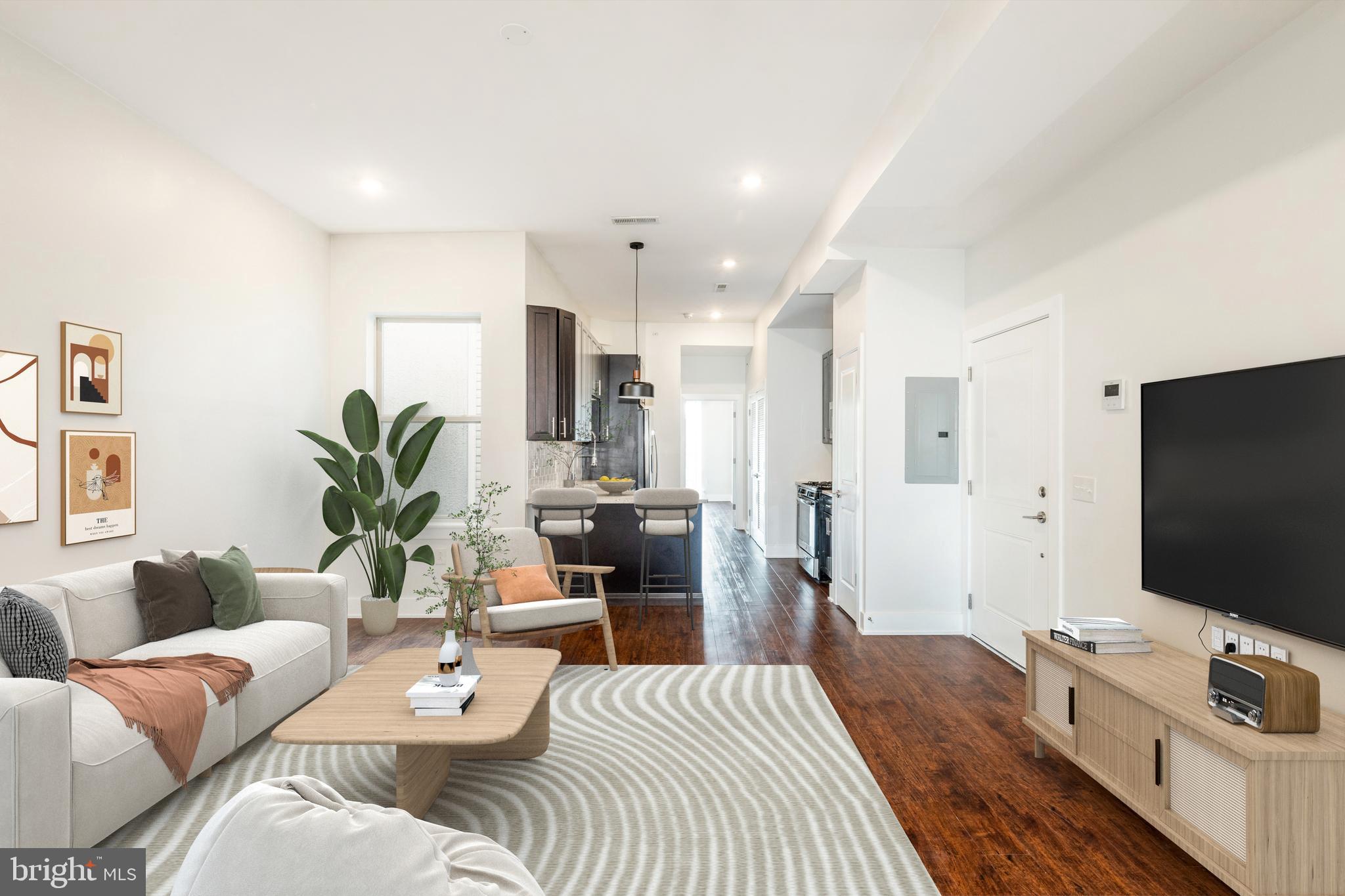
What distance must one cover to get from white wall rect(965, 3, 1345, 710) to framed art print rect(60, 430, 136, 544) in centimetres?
476

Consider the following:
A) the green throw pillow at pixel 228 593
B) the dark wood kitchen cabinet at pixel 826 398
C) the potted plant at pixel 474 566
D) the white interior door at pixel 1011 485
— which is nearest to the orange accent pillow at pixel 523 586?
the potted plant at pixel 474 566

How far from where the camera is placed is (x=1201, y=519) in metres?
2.60

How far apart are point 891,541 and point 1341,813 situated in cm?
323

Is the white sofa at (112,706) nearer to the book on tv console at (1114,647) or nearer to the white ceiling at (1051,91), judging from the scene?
the book on tv console at (1114,647)

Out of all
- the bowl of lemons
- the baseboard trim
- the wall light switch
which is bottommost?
the baseboard trim

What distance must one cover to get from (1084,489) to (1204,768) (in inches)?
66.1

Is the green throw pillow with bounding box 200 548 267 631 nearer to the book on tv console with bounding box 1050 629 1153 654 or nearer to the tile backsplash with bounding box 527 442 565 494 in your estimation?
the tile backsplash with bounding box 527 442 565 494

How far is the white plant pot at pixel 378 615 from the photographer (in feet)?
16.6

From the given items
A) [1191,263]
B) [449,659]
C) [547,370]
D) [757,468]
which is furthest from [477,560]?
[757,468]

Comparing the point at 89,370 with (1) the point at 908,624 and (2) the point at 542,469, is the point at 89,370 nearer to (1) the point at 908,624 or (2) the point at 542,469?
(2) the point at 542,469

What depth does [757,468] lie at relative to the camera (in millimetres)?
9734

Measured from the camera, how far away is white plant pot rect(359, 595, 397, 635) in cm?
507

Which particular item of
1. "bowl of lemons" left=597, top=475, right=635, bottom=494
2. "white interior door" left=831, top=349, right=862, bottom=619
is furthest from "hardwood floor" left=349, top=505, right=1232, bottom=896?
"bowl of lemons" left=597, top=475, right=635, bottom=494

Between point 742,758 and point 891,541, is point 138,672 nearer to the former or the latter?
point 742,758
